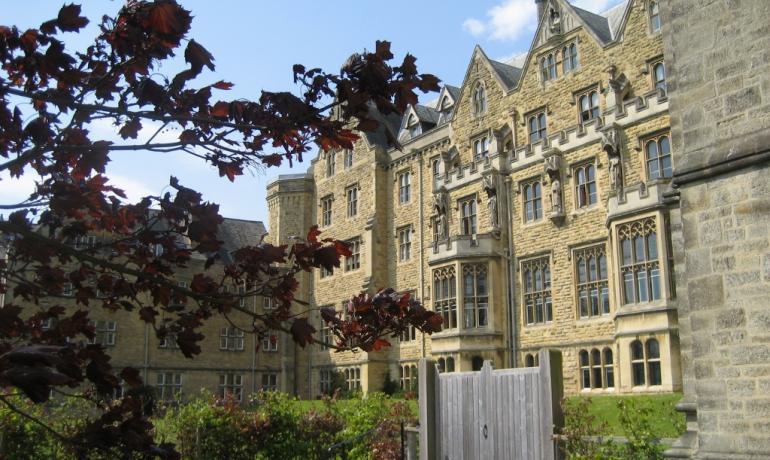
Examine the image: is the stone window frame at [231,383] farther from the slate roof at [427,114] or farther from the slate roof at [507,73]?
the slate roof at [507,73]

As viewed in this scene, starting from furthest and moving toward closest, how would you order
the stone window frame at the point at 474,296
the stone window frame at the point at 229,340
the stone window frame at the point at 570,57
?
the stone window frame at the point at 229,340 → the stone window frame at the point at 474,296 → the stone window frame at the point at 570,57

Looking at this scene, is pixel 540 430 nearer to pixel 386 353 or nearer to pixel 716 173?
pixel 716 173

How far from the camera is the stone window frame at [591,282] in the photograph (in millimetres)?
21312

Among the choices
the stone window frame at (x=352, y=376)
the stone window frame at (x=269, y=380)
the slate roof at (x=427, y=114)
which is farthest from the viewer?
the stone window frame at (x=269, y=380)

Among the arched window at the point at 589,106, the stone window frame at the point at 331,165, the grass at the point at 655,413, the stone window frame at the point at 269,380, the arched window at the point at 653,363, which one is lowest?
the grass at the point at 655,413

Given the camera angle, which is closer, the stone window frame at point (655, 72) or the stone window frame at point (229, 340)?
the stone window frame at point (655, 72)

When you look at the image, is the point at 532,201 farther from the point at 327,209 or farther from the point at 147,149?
the point at 147,149

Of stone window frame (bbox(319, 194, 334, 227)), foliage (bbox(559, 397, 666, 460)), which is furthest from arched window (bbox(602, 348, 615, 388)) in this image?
stone window frame (bbox(319, 194, 334, 227))

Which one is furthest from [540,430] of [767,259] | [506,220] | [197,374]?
[197,374]

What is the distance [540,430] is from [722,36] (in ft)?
15.5

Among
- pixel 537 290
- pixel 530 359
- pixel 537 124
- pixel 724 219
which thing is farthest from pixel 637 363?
pixel 724 219

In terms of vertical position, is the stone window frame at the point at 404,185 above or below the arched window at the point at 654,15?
below

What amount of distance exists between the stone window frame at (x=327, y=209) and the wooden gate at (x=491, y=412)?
2329 cm

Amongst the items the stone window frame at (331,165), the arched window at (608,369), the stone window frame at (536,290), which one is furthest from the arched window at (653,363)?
the stone window frame at (331,165)
